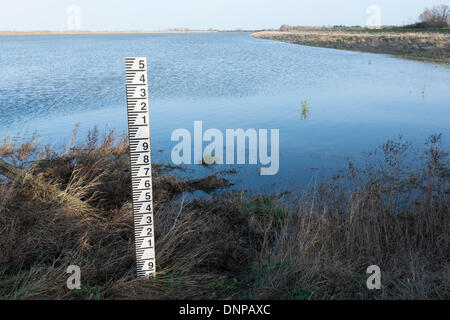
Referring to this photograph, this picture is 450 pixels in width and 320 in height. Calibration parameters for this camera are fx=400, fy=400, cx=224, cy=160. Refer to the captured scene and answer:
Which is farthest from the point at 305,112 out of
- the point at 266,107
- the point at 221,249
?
the point at 221,249

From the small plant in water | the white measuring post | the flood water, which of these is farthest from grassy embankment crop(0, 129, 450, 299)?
the small plant in water

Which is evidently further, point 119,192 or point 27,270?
point 119,192

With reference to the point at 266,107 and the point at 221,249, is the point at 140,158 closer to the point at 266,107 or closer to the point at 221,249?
the point at 221,249

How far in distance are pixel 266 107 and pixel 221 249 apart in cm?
1223

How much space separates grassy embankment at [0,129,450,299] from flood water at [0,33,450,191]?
8.95ft

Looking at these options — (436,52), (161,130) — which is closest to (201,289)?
(161,130)

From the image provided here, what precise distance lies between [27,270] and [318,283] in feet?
10.5

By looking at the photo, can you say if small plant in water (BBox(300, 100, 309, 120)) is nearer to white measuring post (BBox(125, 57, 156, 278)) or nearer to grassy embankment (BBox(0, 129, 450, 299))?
grassy embankment (BBox(0, 129, 450, 299))

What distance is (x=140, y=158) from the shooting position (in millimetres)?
4023

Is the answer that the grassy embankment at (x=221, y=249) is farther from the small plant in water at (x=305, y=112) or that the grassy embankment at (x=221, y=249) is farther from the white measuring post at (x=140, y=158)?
the small plant in water at (x=305, y=112)

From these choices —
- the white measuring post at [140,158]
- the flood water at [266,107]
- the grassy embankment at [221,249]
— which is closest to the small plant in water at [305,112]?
the flood water at [266,107]

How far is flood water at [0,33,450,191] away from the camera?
11.2 meters

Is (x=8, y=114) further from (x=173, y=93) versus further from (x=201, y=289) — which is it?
(x=201, y=289)
